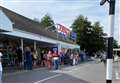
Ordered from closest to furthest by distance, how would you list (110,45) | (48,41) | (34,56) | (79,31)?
(110,45) → (34,56) → (48,41) → (79,31)

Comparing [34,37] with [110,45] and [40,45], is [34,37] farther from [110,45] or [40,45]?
[110,45]

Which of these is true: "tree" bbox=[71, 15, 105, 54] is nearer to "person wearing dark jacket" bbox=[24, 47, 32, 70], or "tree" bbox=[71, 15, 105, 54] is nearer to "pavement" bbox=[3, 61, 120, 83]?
"person wearing dark jacket" bbox=[24, 47, 32, 70]

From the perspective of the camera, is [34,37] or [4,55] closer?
[4,55]

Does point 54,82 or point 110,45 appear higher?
point 110,45

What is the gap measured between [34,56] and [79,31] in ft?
221

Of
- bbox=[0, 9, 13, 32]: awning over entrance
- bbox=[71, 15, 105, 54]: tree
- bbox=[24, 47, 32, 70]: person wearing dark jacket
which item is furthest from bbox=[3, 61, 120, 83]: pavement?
bbox=[71, 15, 105, 54]: tree

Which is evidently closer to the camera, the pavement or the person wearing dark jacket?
the pavement

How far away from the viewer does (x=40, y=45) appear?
1903 inches

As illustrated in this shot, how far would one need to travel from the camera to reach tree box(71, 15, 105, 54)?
101m

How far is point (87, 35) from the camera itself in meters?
104

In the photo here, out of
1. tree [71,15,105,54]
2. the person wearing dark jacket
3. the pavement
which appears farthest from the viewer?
tree [71,15,105,54]

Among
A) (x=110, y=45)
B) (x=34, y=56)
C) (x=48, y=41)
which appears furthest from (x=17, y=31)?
(x=110, y=45)

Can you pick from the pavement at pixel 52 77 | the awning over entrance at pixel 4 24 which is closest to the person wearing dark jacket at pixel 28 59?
the pavement at pixel 52 77

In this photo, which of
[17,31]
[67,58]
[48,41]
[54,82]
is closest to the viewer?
[54,82]
